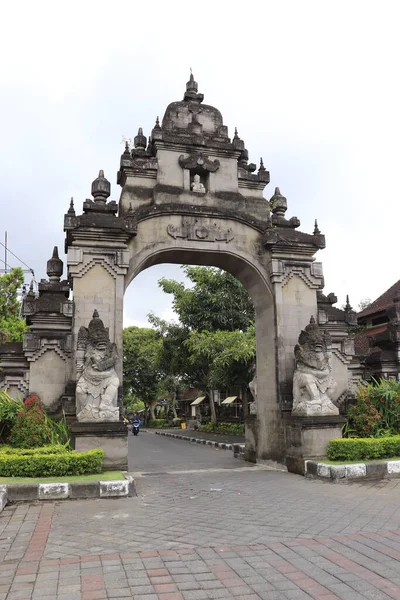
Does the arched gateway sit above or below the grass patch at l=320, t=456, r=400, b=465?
above

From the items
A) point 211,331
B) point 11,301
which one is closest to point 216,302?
point 211,331

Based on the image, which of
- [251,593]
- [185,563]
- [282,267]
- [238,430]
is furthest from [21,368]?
[238,430]

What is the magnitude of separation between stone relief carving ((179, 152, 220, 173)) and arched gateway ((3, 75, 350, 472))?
24mm

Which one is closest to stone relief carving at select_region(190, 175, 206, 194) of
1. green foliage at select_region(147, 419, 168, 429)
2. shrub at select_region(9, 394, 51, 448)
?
shrub at select_region(9, 394, 51, 448)

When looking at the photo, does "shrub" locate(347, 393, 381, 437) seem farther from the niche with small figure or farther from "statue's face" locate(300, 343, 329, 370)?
the niche with small figure

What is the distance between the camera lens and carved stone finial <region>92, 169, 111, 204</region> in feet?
36.7

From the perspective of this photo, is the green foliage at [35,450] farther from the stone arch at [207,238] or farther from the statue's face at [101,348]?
the stone arch at [207,238]

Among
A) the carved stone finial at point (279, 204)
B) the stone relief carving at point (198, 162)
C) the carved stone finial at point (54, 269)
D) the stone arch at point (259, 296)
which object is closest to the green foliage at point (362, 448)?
the stone arch at point (259, 296)

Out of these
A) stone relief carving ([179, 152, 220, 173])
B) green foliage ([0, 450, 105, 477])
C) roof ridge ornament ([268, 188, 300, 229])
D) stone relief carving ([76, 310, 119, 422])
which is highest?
stone relief carving ([179, 152, 220, 173])

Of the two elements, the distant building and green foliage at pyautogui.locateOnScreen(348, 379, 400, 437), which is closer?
green foliage at pyautogui.locateOnScreen(348, 379, 400, 437)

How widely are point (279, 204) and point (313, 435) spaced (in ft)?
18.4

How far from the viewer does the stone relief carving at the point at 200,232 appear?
1124cm

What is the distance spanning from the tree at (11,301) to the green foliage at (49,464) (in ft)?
40.2

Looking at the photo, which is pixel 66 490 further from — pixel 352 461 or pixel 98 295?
pixel 352 461
